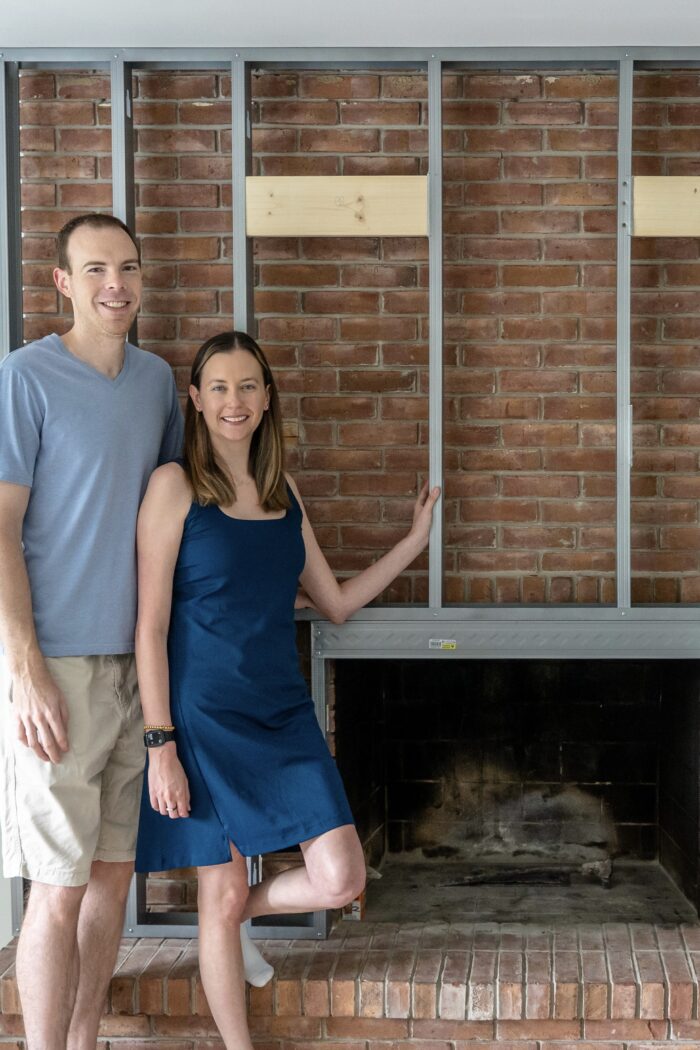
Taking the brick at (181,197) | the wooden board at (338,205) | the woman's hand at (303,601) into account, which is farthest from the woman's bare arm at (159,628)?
the brick at (181,197)

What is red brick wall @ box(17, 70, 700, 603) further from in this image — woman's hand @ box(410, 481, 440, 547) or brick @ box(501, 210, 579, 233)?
woman's hand @ box(410, 481, 440, 547)

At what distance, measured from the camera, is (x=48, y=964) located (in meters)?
2.32

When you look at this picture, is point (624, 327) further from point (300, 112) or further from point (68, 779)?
point (68, 779)

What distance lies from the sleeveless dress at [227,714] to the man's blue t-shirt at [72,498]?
0.15 meters

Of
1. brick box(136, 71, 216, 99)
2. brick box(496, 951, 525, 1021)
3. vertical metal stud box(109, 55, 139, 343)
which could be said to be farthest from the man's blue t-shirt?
brick box(496, 951, 525, 1021)

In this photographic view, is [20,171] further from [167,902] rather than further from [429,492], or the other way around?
[167,902]

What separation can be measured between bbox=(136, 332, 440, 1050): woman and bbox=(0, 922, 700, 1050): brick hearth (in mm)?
297

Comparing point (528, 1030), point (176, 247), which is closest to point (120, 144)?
point (176, 247)

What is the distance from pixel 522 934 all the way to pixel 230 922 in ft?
2.92

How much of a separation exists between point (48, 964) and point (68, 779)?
39cm

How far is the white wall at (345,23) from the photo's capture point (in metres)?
2.58

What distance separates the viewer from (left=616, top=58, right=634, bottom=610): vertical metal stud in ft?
9.27

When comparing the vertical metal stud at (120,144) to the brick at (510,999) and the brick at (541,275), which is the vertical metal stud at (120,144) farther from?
the brick at (510,999)

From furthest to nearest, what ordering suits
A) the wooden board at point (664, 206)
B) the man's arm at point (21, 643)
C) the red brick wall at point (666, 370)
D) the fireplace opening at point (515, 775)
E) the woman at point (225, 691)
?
the fireplace opening at point (515, 775) < the red brick wall at point (666, 370) < the wooden board at point (664, 206) < the woman at point (225, 691) < the man's arm at point (21, 643)
